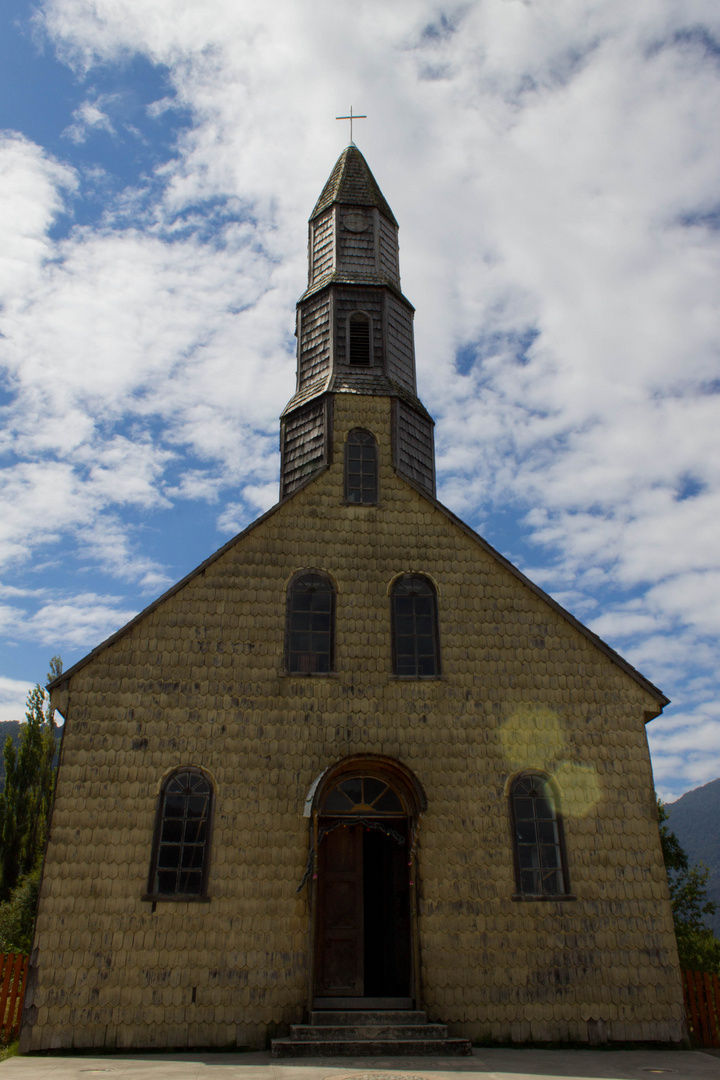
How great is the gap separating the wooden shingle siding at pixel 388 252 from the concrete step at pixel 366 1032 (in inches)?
640

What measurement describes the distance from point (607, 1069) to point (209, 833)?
6021 mm

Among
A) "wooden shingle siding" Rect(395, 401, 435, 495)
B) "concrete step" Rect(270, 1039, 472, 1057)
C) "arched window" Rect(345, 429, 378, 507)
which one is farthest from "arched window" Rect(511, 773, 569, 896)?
"wooden shingle siding" Rect(395, 401, 435, 495)

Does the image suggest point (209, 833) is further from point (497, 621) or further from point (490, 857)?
point (497, 621)

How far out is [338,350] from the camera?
680 inches

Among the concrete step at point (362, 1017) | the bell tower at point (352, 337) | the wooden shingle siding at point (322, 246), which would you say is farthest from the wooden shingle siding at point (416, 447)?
the concrete step at point (362, 1017)

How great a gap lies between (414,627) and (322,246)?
11715mm

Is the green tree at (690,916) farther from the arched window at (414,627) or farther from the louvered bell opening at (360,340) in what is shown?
the louvered bell opening at (360,340)

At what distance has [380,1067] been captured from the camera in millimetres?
8656

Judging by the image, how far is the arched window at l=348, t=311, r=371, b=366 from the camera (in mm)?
17359

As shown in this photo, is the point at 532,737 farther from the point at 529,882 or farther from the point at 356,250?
the point at 356,250

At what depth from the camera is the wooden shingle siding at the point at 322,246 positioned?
19.4m

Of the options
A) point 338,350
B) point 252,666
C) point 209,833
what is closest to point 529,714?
point 252,666

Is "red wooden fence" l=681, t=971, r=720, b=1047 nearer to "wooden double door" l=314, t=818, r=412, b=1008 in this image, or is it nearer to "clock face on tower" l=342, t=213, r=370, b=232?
"wooden double door" l=314, t=818, r=412, b=1008

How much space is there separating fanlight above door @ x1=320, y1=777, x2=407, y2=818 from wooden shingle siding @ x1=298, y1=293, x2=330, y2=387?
930cm
